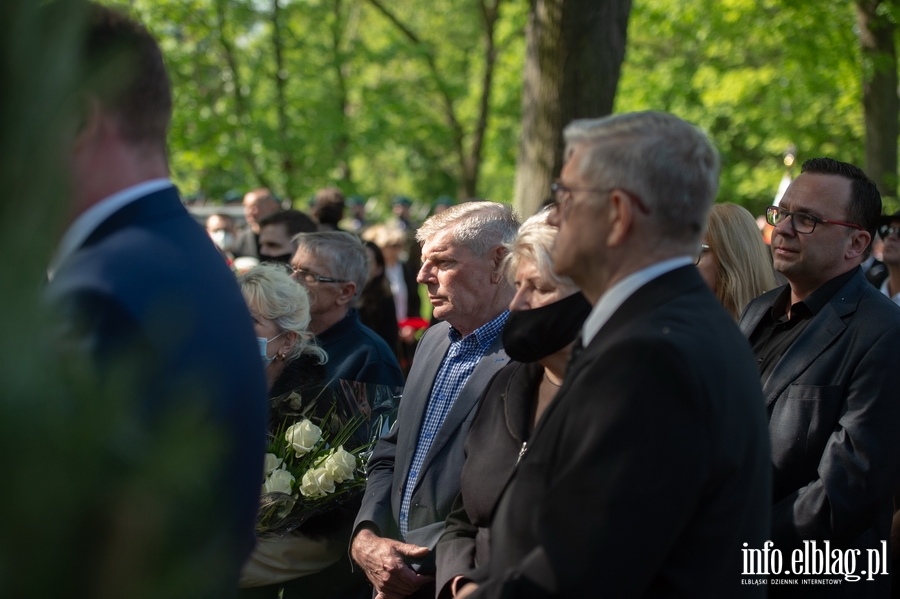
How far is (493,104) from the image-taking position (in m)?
24.9

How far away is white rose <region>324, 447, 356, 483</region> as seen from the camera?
3.39 meters

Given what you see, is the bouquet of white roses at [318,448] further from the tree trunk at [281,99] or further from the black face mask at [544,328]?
the tree trunk at [281,99]

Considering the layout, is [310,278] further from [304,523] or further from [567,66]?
[567,66]

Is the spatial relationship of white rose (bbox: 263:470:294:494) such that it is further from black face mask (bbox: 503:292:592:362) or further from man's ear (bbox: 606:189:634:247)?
man's ear (bbox: 606:189:634:247)

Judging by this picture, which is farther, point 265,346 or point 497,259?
point 265,346

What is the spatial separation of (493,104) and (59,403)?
2467cm

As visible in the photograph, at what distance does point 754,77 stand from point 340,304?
49.0 feet

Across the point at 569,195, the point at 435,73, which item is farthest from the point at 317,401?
the point at 435,73

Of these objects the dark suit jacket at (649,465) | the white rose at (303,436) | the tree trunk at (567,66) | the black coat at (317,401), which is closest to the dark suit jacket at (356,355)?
the black coat at (317,401)

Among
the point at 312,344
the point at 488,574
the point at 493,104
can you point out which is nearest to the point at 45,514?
the point at 488,574

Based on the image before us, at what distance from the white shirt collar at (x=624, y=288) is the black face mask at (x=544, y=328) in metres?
0.55

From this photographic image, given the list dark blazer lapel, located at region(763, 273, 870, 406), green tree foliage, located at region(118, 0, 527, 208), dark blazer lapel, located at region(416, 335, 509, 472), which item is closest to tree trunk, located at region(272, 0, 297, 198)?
green tree foliage, located at region(118, 0, 527, 208)

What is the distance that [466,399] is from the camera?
3219 millimetres

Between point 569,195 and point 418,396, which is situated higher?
point 569,195
